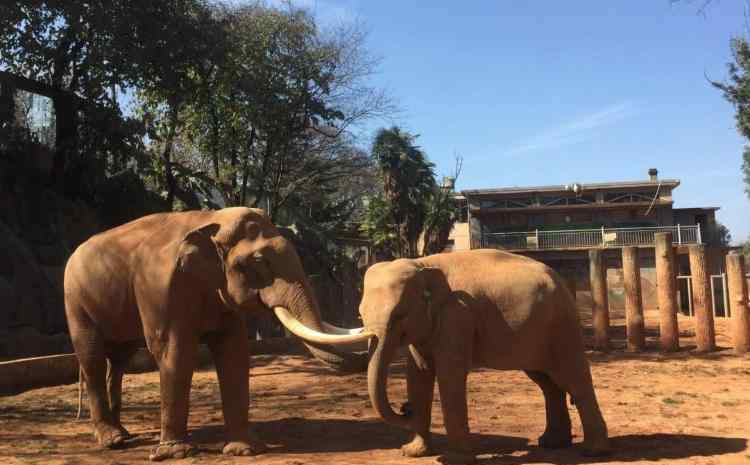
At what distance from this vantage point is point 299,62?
21.1 m

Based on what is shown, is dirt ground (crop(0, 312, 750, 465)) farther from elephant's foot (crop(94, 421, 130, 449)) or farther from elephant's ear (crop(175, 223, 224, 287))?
elephant's ear (crop(175, 223, 224, 287))

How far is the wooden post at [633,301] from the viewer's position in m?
16.1

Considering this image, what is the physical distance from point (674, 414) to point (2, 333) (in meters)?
12.8

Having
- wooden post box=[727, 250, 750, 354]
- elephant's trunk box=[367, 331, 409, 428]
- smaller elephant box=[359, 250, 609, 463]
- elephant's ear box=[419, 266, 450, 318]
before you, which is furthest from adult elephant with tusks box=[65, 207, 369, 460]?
wooden post box=[727, 250, 750, 354]

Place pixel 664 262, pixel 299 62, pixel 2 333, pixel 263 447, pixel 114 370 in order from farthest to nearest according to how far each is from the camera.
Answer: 1. pixel 299 62
2. pixel 664 262
3. pixel 2 333
4. pixel 114 370
5. pixel 263 447

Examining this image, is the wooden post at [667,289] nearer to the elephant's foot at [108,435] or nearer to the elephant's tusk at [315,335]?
the elephant's tusk at [315,335]

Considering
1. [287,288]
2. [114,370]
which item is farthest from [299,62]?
[287,288]

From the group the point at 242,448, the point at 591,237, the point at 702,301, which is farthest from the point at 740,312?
the point at 591,237

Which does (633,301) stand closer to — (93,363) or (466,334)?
(466,334)

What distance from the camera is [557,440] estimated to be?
648 centimetres

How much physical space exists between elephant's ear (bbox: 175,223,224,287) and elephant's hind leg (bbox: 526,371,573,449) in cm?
337

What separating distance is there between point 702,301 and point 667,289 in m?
0.81

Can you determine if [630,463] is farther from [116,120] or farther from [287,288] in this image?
[116,120]

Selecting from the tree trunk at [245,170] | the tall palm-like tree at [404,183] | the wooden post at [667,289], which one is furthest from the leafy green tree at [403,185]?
the wooden post at [667,289]
